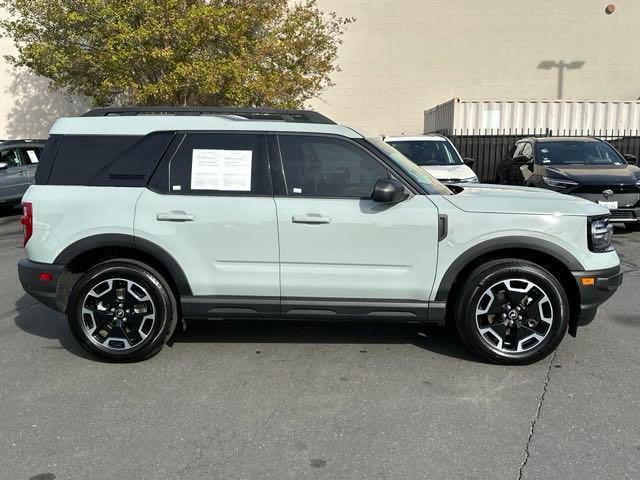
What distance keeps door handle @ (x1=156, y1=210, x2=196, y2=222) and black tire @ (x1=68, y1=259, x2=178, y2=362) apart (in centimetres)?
41

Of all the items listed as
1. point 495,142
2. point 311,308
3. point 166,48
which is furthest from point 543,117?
point 311,308

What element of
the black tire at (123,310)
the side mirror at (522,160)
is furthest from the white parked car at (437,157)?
the black tire at (123,310)

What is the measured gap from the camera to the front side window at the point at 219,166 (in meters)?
4.32

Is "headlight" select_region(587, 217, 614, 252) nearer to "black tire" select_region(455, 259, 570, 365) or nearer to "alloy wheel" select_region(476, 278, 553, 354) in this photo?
"black tire" select_region(455, 259, 570, 365)

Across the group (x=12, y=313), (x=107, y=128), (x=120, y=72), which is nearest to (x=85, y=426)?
(x=107, y=128)

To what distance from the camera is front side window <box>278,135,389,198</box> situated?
4297 mm

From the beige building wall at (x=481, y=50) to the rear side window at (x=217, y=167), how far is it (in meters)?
20.6

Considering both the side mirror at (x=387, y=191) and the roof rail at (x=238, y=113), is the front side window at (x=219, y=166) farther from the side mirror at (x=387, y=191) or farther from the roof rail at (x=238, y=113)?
the side mirror at (x=387, y=191)

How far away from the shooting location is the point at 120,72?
1551 centimetres

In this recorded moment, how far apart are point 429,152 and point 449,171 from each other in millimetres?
1261

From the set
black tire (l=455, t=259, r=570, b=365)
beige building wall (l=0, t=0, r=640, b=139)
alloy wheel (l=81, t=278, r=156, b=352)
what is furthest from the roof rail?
beige building wall (l=0, t=0, r=640, b=139)

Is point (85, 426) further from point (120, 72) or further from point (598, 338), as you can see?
point (120, 72)

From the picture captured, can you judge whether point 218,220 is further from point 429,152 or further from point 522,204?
point 429,152

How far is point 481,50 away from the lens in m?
23.5
